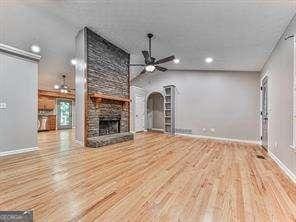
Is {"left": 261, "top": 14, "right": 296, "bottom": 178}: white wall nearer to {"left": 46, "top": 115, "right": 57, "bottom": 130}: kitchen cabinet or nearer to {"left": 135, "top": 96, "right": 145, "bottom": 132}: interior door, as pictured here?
{"left": 135, "top": 96, "right": 145, "bottom": 132}: interior door

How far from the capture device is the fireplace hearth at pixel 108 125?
5834mm

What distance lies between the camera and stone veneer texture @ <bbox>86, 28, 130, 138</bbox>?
5.23 meters

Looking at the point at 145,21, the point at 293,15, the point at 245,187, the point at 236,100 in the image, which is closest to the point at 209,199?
the point at 245,187

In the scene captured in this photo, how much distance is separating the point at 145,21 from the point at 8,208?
3.99 m

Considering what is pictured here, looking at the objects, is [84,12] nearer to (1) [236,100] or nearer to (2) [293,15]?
(2) [293,15]

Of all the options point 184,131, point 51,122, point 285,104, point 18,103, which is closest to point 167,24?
point 285,104

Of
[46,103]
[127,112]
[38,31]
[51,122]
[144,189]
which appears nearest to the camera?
[144,189]

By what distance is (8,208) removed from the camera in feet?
6.08

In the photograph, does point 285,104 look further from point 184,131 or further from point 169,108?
point 169,108

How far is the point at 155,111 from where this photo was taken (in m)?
11.1

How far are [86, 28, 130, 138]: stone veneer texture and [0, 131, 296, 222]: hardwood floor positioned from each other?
183 centimetres

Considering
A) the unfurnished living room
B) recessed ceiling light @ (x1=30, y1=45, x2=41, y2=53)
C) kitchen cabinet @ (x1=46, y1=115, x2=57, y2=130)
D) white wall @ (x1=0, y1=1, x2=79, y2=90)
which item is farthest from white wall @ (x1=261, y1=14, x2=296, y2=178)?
kitchen cabinet @ (x1=46, y1=115, x2=57, y2=130)

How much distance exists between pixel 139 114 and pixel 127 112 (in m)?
2.87

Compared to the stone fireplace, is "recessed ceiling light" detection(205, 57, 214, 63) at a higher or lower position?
higher
